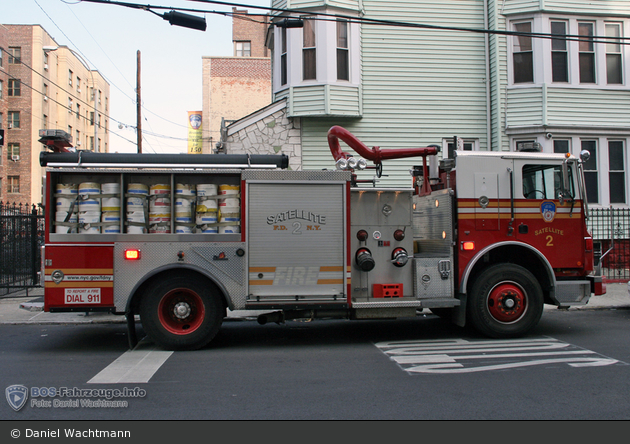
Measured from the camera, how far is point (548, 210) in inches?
307

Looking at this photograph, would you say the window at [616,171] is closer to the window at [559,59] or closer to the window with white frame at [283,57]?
the window at [559,59]

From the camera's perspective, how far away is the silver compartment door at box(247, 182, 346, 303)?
279 inches

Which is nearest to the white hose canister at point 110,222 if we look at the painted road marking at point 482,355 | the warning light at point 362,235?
the warning light at point 362,235

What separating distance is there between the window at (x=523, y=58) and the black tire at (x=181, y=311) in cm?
1189

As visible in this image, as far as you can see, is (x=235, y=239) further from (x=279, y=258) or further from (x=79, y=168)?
(x=79, y=168)

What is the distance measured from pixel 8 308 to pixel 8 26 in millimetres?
38879

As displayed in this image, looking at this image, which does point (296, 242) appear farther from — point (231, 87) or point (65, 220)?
point (231, 87)

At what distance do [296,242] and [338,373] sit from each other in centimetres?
190

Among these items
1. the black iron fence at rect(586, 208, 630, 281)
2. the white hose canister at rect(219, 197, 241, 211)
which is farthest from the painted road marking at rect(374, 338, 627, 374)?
the black iron fence at rect(586, 208, 630, 281)

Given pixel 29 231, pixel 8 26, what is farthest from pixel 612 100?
pixel 8 26

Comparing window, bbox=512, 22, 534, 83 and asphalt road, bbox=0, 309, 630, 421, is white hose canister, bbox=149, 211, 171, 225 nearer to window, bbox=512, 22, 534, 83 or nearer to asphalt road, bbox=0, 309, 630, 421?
asphalt road, bbox=0, 309, 630, 421

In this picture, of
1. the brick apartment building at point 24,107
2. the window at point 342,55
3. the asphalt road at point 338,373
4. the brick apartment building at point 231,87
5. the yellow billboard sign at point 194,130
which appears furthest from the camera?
the brick apartment building at point 24,107

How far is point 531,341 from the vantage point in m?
7.59

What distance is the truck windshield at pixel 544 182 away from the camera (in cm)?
783
